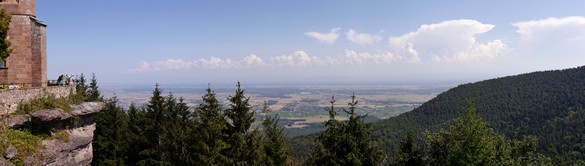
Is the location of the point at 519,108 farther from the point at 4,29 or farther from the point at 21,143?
the point at 4,29

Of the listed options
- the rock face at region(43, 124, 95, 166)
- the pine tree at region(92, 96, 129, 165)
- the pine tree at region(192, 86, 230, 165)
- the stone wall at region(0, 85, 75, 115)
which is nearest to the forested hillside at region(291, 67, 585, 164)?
the pine tree at region(92, 96, 129, 165)

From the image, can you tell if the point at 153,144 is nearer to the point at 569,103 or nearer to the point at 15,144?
the point at 15,144

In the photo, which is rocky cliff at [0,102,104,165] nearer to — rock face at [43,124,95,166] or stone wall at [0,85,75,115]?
rock face at [43,124,95,166]

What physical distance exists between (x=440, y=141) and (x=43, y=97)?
2243 centimetres

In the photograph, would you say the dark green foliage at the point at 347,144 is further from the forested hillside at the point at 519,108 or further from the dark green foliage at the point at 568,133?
the forested hillside at the point at 519,108

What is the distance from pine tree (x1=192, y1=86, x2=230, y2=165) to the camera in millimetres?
21297

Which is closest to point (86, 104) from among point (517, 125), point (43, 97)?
point (43, 97)

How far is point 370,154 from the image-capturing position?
20234mm

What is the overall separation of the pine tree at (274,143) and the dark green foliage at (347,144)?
373 cm

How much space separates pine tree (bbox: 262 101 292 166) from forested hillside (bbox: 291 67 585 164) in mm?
83906

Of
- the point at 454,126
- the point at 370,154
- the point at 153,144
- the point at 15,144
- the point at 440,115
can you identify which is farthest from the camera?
the point at 440,115

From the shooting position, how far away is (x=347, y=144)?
66.6 ft

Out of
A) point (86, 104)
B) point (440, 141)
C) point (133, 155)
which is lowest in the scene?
point (133, 155)

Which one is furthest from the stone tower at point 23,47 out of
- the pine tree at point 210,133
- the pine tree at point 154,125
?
the pine tree at point 210,133
